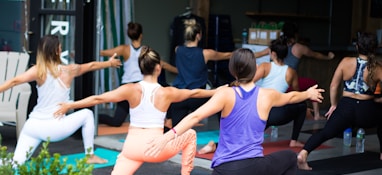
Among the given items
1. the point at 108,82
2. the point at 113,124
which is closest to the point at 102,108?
the point at 108,82

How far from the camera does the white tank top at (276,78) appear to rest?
26.0ft

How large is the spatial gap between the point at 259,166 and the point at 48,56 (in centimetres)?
272

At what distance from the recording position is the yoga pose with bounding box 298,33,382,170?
7074 mm

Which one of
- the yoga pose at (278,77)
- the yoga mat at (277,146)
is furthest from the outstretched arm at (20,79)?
the yoga mat at (277,146)

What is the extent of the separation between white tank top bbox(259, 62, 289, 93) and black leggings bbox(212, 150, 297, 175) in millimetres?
2990

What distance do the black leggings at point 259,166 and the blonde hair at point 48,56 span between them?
8.00ft

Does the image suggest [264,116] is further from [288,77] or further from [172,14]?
[172,14]

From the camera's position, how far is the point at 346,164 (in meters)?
7.38

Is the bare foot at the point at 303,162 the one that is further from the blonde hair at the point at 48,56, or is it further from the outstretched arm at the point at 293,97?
the blonde hair at the point at 48,56

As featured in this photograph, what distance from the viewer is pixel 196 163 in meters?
7.30

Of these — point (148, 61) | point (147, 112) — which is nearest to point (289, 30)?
point (148, 61)

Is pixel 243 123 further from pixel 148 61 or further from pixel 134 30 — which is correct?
pixel 134 30

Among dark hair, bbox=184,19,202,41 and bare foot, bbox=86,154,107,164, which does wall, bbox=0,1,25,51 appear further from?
bare foot, bbox=86,154,107,164

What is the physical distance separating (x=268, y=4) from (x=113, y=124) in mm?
5526
